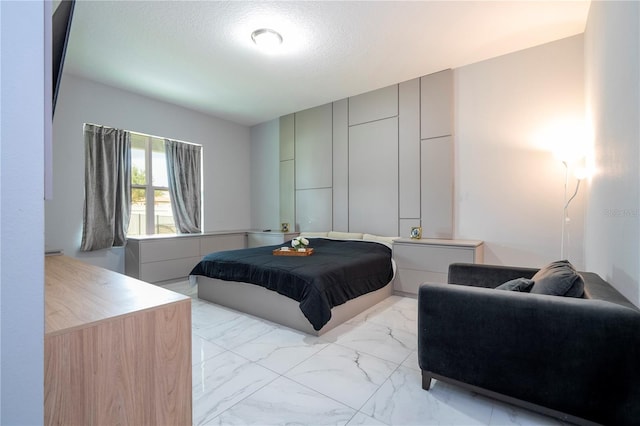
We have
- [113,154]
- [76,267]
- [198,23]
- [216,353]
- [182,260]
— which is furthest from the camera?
[182,260]

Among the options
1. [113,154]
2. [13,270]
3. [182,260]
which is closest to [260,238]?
[182,260]

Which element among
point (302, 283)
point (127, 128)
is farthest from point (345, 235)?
point (127, 128)

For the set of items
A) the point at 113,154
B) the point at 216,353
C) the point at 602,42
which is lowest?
the point at 216,353

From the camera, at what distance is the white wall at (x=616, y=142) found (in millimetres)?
1469

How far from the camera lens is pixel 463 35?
308 cm

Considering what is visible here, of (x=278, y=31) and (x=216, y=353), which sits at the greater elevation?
(x=278, y=31)

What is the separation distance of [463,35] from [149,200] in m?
5.00

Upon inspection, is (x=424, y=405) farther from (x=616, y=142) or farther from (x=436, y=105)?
(x=436, y=105)

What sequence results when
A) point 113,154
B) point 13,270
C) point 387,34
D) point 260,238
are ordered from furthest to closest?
point 260,238 → point 113,154 → point 387,34 → point 13,270

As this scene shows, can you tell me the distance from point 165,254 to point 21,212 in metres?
4.36

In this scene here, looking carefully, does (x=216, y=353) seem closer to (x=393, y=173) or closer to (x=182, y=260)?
(x=182, y=260)

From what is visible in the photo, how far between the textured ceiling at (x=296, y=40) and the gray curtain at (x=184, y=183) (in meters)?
1.02

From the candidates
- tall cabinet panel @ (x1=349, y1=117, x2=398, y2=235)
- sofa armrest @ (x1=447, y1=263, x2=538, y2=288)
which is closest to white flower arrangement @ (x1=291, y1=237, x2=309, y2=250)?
tall cabinet panel @ (x1=349, y1=117, x2=398, y2=235)

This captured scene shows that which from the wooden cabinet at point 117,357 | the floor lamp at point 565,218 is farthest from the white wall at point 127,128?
the floor lamp at point 565,218
